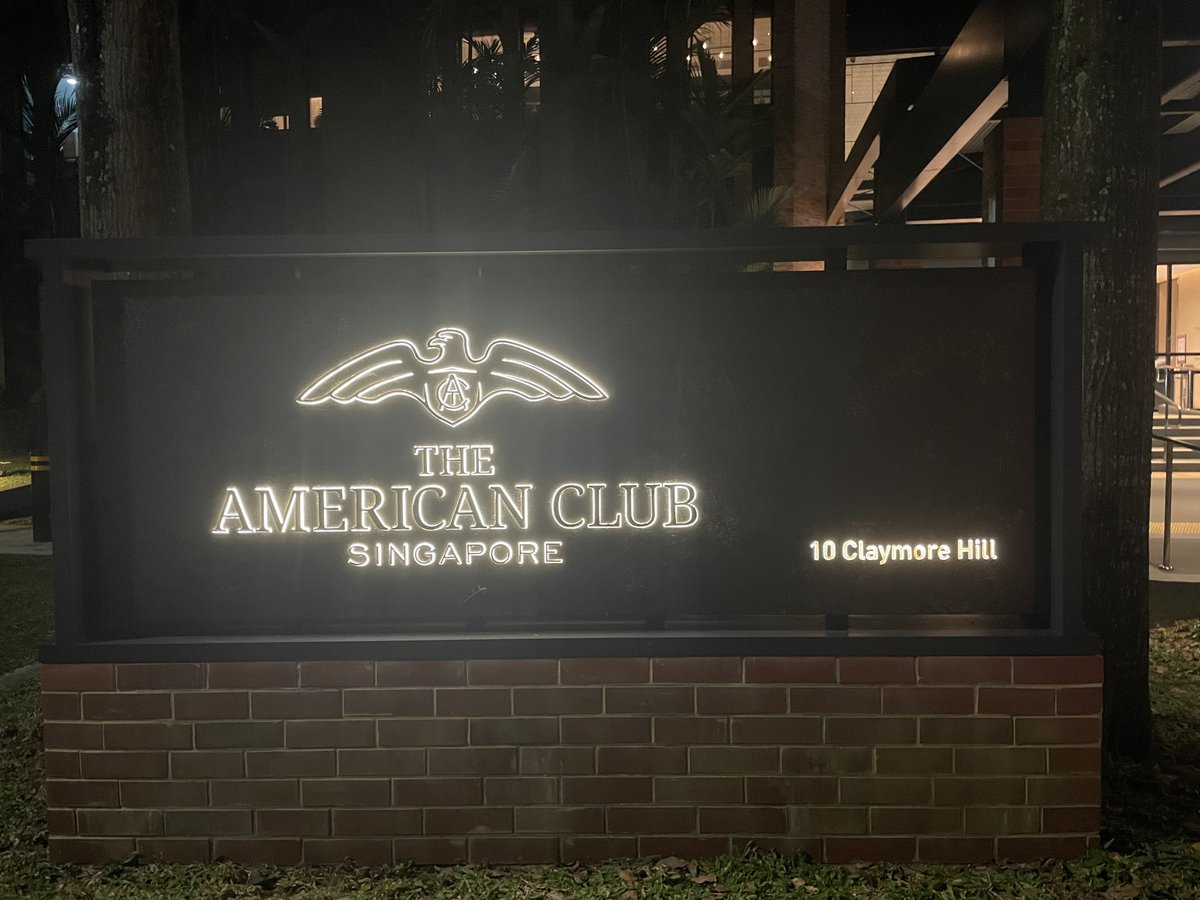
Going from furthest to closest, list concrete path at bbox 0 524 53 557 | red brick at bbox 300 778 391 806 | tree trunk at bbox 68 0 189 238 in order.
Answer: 1. concrete path at bbox 0 524 53 557
2. tree trunk at bbox 68 0 189 238
3. red brick at bbox 300 778 391 806

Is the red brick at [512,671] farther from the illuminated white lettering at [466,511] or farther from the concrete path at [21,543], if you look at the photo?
the concrete path at [21,543]

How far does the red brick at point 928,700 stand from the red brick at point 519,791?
1.26 m

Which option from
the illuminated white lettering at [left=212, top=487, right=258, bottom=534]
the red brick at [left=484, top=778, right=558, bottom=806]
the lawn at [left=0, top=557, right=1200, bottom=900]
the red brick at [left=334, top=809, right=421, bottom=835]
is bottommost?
the lawn at [left=0, top=557, right=1200, bottom=900]

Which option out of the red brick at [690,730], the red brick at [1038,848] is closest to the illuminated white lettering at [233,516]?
the red brick at [690,730]

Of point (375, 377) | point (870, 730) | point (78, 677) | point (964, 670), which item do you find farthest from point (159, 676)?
point (964, 670)

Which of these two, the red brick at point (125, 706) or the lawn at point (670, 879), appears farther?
the red brick at point (125, 706)

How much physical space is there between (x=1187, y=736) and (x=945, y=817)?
2.21 m

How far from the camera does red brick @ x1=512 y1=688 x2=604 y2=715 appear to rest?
3551mm

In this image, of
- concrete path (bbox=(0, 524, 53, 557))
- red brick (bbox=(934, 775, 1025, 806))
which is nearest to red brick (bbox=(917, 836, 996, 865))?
red brick (bbox=(934, 775, 1025, 806))

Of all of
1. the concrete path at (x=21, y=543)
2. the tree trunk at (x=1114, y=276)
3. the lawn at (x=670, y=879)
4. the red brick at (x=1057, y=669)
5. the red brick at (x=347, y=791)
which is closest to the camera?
the lawn at (x=670, y=879)

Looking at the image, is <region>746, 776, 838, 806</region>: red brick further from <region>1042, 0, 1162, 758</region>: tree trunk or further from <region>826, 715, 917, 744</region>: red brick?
<region>1042, 0, 1162, 758</region>: tree trunk

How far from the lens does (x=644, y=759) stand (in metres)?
3.56

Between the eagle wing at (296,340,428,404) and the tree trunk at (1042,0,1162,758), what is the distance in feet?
9.80

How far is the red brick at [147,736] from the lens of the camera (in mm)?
3572
